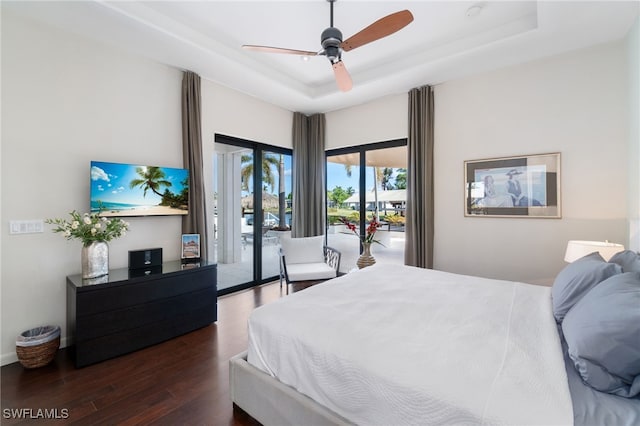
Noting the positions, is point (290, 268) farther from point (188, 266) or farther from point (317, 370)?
point (317, 370)

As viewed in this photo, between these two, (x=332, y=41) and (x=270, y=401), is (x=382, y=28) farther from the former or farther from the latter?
(x=270, y=401)

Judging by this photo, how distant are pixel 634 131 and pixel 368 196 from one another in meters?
3.03

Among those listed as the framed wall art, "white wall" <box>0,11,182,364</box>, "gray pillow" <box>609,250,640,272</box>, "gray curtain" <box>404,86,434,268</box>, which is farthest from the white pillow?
"gray pillow" <box>609,250,640,272</box>

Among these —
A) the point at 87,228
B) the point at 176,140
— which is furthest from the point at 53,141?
the point at 176,140

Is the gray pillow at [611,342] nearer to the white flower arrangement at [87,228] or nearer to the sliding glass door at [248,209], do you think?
the white flower arrangement at [87,228]

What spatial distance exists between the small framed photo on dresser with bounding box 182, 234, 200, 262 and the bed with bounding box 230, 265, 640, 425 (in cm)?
186

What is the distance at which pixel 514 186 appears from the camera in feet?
10.7

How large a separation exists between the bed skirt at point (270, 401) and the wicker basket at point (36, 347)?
1794 millimetres

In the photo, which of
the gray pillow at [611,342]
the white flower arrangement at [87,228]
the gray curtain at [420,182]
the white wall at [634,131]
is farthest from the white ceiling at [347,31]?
the gray pillow at [611,342]

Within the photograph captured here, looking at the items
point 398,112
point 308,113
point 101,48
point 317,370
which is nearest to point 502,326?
point 317,370

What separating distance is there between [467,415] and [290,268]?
10.1 feet

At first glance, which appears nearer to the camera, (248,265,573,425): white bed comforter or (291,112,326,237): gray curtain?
(248,265,573,425): white bed comforter

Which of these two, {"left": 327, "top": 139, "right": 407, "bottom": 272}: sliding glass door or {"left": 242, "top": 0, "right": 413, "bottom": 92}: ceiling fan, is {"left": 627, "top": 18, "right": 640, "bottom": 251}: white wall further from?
{"left": 327, "top": 139, "right": 407, "bottom": 272}: sliding glass door

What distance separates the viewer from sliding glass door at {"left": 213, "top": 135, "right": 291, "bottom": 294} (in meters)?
4.29
